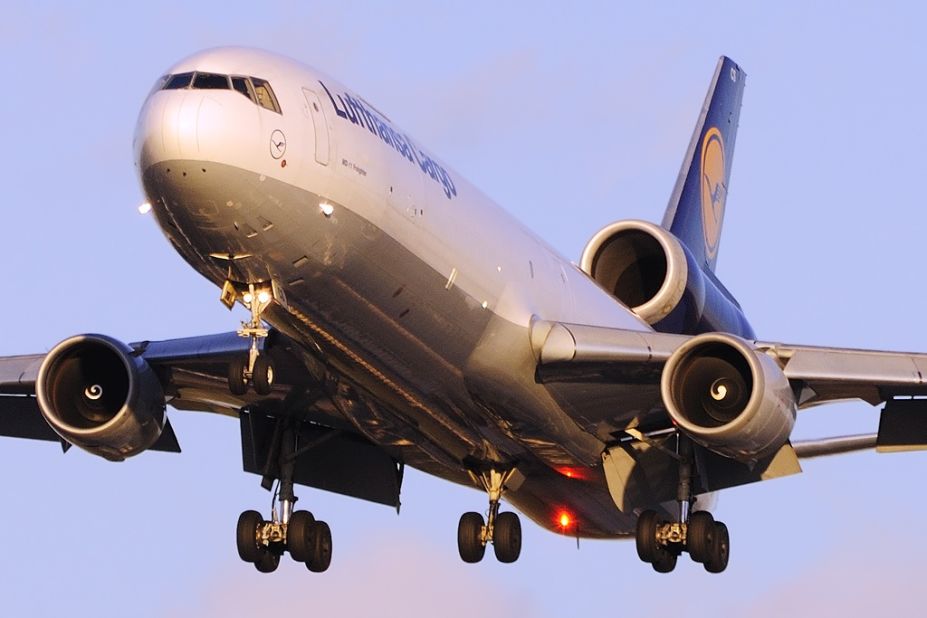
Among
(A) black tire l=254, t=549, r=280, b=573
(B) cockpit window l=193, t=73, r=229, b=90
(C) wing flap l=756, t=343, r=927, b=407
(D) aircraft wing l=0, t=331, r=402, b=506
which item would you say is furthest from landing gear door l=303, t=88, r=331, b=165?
(A) black tire l=254, t=549, r=280, b=573

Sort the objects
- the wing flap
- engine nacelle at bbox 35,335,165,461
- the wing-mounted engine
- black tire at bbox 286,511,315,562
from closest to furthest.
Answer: the wing flap
engine nacelle at bbox 35,335,165,461
black tire at bbox 286,511,315,562
the wing-mounted engine

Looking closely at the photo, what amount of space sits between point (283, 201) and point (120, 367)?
23.4ft

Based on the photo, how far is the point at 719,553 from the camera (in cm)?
3309

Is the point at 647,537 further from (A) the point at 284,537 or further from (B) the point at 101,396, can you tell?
(B) the point at 101,396

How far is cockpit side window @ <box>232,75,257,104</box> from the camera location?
26.9m

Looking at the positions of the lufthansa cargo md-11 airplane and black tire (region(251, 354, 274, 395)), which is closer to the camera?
the lufthansa cargo md-11 airplane

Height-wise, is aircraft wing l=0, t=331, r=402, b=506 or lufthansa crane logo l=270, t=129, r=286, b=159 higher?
lufthansa crane logo l=270, t=129, r=286, b=159

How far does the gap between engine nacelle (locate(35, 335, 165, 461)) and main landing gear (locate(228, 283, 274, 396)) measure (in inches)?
203

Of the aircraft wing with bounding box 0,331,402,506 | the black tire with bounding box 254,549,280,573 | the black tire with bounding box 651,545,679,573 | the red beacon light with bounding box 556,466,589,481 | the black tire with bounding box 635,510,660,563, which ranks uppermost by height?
the aircraft wing with bounding box 0,331,402,506

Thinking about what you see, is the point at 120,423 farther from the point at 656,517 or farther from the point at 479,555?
the point at 656,517

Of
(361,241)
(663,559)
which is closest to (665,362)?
(663,559)

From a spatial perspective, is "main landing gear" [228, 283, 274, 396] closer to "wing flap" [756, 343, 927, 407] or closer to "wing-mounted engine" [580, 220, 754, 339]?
"wing flap" [756, 343, 927, 407]

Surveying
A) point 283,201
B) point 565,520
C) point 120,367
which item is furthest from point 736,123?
point 283,201

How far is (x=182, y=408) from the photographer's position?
35.8 metres
